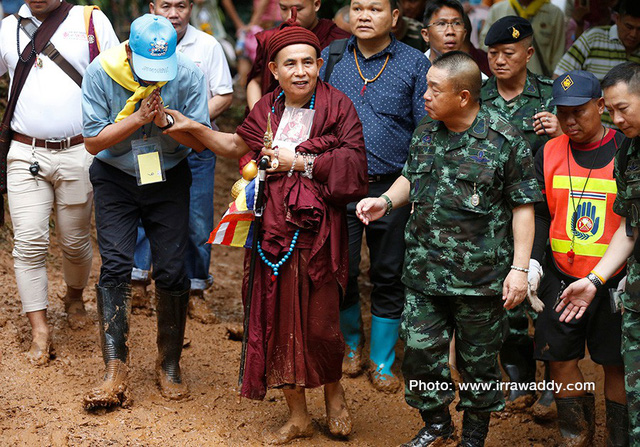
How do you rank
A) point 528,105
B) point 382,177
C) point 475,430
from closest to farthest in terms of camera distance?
point 475,430, point 528,105, point 382,177

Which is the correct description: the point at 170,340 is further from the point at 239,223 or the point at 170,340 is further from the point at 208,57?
the point at 208,57

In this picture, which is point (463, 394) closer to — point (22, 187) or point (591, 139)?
point (591, 139)

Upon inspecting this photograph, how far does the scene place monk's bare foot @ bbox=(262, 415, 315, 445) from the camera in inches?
179

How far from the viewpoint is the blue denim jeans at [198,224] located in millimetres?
6164

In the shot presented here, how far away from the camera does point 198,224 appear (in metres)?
6.25

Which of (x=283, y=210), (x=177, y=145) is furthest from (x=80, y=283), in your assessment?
(x=283, y=210)

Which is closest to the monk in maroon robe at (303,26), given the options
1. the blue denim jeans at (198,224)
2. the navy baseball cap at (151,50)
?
the blue denim jeans at (198,224)

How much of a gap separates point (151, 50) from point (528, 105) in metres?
2.26

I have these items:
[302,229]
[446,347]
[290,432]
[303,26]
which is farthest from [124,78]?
[446,347]

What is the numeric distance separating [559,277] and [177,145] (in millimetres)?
2233

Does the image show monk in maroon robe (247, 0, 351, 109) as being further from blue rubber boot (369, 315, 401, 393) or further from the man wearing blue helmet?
blue rubber boot (369, 315, 401, 393)

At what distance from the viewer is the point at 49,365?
5262 millimetres

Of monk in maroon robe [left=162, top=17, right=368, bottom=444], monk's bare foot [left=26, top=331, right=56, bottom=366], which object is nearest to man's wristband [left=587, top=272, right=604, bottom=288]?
monk in maroon robe [left=162, top=17, right=368, bottom=444]

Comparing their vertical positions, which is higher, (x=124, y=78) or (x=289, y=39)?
(x=289, y=39)
